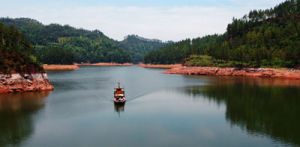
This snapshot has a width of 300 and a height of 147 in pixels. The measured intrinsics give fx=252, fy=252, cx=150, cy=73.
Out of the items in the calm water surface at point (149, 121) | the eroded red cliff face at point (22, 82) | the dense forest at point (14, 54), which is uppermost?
the dense forest at point (14, 54)

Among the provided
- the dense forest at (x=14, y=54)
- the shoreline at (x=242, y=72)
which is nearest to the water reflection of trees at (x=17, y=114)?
the dense forest at (x=14, y=54)

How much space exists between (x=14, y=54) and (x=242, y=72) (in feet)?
363

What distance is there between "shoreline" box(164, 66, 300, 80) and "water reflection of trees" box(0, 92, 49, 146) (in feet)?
329

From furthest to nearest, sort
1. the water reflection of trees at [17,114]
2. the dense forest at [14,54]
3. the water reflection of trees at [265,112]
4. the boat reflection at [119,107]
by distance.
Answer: the dense forest at [14,54]
the boat reflection at [119,107]
the water reflection of trees at [265,112]
the water reflection of trees at [17,114]

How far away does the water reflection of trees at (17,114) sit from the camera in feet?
120

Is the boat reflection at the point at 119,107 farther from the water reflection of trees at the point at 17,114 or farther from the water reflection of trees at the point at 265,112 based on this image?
the water reflection of trees at the point at 265,112

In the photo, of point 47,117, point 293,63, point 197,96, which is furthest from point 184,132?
point 293,63

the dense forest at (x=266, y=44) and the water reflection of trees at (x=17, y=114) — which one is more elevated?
the dense forest at (x=266, y=44)

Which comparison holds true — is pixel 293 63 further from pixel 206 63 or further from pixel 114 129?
pixel 114 129

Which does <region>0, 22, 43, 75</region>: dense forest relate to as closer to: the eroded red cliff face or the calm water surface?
the eroded red cliff face

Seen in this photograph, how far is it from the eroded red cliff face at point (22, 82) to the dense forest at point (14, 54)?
138 cm

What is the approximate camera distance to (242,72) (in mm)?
137875

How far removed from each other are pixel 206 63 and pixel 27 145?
134 meters

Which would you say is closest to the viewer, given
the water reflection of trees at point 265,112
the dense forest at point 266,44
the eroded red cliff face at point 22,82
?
the water reflection of trees at point 265,112
